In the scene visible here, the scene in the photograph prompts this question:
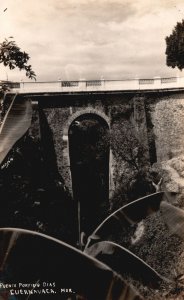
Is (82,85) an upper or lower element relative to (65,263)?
upper

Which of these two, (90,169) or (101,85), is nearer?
(90,169)

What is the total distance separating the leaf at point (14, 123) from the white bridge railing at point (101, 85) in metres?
8.00

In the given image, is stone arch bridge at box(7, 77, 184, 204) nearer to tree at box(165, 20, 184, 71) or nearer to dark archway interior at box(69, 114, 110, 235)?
dark archway interior at box(69, 114, 110, 235)

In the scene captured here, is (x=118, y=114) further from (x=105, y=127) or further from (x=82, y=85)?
(x=82, y=85)

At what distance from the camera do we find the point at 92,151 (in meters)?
11.3

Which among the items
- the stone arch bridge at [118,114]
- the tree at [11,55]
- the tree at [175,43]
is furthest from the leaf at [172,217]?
the stone arch bridge at [118,114]

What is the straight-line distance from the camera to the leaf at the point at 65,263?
2475mm

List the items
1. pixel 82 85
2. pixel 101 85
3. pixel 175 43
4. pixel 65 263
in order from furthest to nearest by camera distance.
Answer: pixel 82 85 < pixel 101 85 < pixel 175 43 < pixel 65 263

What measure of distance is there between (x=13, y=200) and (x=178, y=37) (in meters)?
4.58

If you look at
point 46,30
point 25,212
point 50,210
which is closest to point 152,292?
point 25,212

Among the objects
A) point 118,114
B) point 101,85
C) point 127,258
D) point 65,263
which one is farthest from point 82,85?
point 65,263

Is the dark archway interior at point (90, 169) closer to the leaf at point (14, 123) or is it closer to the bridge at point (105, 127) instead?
the bridge at point (105, 127)

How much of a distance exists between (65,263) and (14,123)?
4.34ft

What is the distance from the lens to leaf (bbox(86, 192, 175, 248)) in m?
3.19
